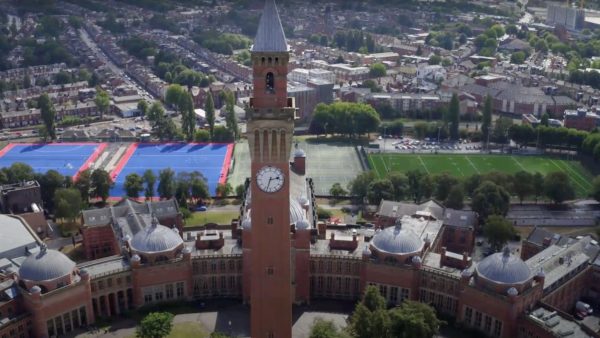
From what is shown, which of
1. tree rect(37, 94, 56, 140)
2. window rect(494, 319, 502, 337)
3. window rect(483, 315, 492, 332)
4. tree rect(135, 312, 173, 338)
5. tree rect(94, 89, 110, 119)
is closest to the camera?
tree rect(135, 312, 173, 338)

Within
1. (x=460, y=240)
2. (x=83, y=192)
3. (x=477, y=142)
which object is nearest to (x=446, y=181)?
(x=460, y=240)

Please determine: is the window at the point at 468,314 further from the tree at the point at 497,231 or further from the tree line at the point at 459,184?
the tree line at the point at 459,184

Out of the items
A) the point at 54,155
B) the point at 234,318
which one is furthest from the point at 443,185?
the point at 54,155

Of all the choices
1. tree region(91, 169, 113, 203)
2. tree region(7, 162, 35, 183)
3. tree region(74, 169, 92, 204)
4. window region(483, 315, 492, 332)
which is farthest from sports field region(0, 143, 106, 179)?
window region(483, 315, 492, 332)

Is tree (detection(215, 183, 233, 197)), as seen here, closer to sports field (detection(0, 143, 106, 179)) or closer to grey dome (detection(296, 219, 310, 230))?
sports field (detection(0, 143, 106, 179))

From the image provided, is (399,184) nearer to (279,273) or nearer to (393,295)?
(393,295)

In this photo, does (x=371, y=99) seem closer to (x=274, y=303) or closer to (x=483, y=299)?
(x=483, y=299)

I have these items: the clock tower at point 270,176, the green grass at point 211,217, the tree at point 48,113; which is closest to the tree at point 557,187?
the green grass at point 211,217
